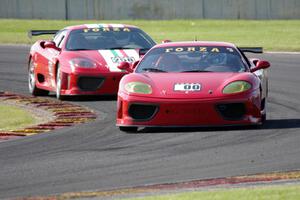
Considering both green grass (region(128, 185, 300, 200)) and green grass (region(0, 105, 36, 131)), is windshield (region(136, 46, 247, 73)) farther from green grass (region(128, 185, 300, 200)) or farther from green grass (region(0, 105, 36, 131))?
green grass (region(128, 185, 300, 200))

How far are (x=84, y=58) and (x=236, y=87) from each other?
5203 mm

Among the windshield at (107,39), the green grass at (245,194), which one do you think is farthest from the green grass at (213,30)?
the green grass at (245,194)

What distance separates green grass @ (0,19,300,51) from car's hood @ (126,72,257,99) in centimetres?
1706

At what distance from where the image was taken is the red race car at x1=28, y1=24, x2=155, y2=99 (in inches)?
693

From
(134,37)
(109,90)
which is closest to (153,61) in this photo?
(109,90)

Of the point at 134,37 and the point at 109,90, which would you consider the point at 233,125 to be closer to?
the point at 109,90

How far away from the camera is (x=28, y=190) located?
921 cm

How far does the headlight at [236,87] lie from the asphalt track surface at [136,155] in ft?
1.52

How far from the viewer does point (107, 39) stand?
739 inches

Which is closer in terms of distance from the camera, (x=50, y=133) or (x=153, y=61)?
(x=50, y=133)

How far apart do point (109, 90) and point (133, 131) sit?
14.0 ft

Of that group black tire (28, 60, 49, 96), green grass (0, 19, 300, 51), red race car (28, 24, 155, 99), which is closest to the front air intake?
red race car (28, 24, 155, 99)

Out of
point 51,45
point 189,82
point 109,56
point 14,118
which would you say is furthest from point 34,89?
point 189,82

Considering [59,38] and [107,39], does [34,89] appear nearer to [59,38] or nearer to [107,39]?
[59,38]
